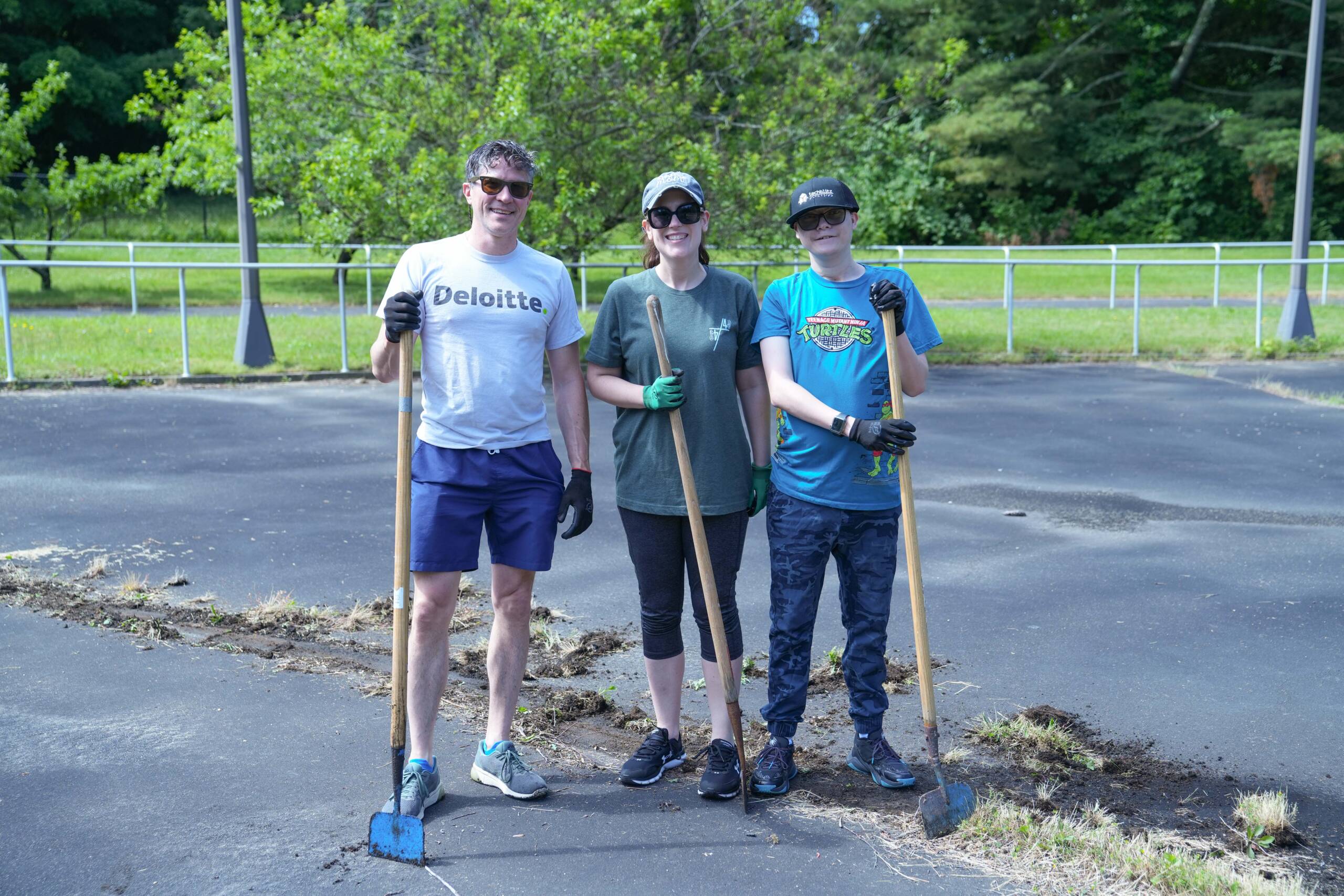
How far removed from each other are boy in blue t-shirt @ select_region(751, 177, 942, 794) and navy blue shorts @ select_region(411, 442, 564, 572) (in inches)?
30.4

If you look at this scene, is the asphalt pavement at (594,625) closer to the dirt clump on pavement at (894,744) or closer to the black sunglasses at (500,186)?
the dirt clump on pavement at (894,744)

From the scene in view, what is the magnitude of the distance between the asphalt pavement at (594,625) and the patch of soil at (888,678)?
0.42 feet

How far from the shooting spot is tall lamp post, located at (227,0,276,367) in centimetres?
1384

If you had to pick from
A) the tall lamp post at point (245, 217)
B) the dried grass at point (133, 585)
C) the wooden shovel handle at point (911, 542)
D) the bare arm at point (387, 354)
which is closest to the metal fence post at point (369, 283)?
the tall lamp post at point (245, 217)

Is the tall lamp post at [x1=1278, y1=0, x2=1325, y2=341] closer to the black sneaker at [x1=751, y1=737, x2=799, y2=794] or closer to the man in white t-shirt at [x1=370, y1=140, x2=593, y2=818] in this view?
the black sneaker at [x1=751, y1=737, x2=799, y2=794]

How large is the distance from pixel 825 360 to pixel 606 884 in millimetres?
1729

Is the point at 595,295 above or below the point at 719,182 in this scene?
below

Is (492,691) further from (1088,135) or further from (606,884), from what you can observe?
(1088,135)

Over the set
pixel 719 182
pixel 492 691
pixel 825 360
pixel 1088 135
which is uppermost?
pixel 1088 135

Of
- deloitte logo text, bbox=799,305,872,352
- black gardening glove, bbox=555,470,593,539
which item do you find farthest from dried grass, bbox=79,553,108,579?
deloitte logo text, bbox=799,305,872,352

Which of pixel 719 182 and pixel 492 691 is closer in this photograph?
pixel 492 691

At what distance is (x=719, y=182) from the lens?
47.3ft

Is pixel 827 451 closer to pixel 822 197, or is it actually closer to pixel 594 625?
pixel 822 197

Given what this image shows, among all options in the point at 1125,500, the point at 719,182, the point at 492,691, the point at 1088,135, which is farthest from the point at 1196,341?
the point at 1088,135
